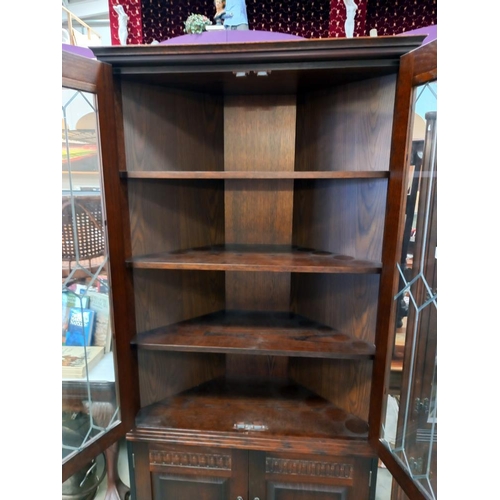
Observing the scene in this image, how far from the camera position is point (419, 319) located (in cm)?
99

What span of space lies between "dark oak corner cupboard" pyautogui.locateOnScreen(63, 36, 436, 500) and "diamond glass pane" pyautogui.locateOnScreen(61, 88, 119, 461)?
0.14ft

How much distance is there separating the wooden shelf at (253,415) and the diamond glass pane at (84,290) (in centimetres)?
22

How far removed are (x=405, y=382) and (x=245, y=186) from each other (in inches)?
37.0

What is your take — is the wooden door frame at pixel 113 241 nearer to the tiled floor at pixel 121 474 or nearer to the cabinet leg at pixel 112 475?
the cabinet leg at pixel 112 475

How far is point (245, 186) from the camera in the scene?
4.79ft

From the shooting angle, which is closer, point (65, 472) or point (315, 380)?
point (65, 472)

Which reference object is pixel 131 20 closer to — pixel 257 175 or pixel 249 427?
pixel 257 175

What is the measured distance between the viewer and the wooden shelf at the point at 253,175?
1.05m

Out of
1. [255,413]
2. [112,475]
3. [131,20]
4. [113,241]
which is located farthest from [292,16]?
[112,475]

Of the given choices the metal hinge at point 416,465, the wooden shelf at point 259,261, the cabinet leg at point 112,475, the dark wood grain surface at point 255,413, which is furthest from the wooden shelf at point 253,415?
the wooden shelf at point 259,261

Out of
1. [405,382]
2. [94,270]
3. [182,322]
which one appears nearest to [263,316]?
[182,322]

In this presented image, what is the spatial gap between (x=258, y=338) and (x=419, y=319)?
571mm
